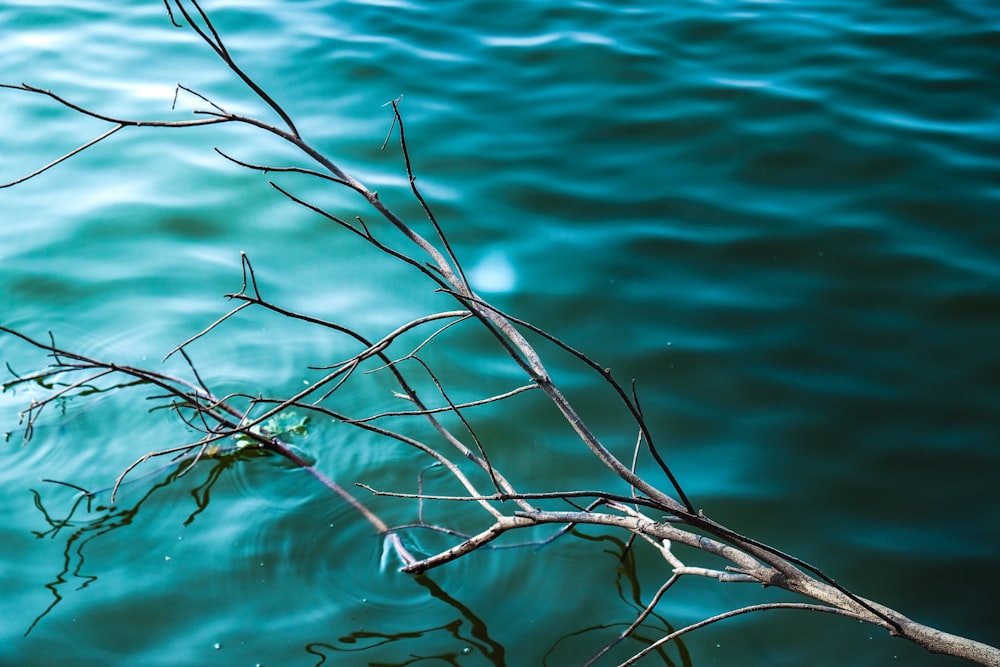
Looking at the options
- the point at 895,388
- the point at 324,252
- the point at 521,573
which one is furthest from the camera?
the point at 324,252

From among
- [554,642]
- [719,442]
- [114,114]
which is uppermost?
[114,114]

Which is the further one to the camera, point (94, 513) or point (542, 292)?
point (542, 292)

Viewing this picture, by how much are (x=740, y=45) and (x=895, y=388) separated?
2.19m

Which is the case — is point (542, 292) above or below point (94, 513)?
above

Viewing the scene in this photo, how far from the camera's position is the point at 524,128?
369 cm

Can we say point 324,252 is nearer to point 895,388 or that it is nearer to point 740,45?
point 895,388

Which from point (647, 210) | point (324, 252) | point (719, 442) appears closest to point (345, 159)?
point (324, 252)

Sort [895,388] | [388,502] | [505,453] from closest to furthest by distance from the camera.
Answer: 1. [388,502]
2. [505,453]
3. [895,388]

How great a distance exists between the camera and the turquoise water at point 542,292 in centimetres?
197

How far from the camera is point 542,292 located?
114 inches

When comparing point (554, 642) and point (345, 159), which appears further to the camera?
point (345, 159)

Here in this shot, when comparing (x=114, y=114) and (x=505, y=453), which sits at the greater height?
(x=114, y=114)

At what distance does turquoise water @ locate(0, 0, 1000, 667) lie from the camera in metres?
1.97

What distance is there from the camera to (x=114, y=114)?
3.78m
